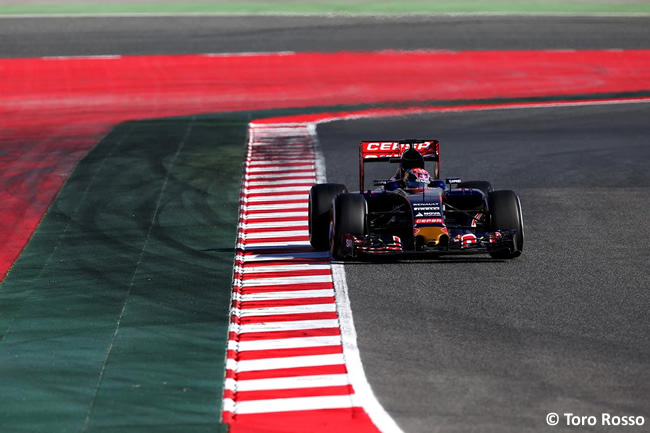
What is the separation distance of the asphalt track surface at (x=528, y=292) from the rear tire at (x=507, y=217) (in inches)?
11.9

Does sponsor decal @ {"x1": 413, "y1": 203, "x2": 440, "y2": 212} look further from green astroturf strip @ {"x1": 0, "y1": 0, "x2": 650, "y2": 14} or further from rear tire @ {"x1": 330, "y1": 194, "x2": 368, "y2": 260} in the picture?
green astroturf strip @ {"x1": 0, "y1": 0, "x2": 650, "y2": 14}

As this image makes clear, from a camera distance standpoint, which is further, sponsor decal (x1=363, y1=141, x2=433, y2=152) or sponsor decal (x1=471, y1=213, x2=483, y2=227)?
sponsor decal (x1=363, y1=141, x2=433, y2=152)

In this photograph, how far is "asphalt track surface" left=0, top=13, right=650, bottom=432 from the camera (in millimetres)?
12594

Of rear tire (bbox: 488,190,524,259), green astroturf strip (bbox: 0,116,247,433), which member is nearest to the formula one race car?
rear tire (bbox: 488,190,524,259)

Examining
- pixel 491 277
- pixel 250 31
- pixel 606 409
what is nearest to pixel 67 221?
pixel 491 277

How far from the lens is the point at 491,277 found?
690 inches

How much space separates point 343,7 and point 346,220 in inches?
1411

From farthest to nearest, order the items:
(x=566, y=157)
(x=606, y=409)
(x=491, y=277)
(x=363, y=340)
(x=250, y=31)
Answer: (x=250, y=31), (x=566, y=157), (x=491, y=277), (x=363, y=340), (x=606, y=409)

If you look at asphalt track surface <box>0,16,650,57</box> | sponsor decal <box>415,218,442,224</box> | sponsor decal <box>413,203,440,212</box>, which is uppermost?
asphalt track surface <box>0,16,650,57</box>

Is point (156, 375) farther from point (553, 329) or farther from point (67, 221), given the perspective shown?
point (67, 221)

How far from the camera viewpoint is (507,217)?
18344mm

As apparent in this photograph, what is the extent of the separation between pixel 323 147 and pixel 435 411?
17.9 m

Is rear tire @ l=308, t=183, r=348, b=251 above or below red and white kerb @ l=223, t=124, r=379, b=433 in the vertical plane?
above

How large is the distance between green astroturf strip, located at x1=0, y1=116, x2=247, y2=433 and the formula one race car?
1781 millimetres
